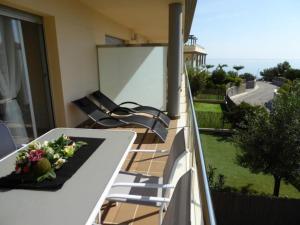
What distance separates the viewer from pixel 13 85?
11.8 feet

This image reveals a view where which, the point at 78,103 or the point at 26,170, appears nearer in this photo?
the point at 26,170

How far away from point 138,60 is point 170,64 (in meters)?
0.81

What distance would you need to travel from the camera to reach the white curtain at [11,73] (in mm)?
3381

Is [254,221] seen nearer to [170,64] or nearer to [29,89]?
[170,64]

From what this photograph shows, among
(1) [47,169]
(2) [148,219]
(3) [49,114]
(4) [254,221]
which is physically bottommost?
(4) [254,221]

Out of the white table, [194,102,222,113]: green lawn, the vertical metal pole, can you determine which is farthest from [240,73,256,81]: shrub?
the white table

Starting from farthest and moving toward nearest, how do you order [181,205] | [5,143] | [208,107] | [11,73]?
[208,107] → [11,73] → [5,143] → [181,205]

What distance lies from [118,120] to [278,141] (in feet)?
20.6

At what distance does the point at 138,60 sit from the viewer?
19.3 feet

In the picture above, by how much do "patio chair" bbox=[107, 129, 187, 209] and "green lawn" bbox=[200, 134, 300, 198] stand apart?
22.2 feet

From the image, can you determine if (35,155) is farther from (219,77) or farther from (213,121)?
(219,77)

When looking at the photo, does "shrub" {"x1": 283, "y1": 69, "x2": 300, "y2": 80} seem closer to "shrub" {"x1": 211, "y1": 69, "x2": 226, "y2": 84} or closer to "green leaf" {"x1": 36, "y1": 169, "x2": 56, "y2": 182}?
"shrub" {"x1": 211, "y1": 69, "x2": 226, "y2": 84}

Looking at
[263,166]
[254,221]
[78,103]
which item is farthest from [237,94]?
[78,103]

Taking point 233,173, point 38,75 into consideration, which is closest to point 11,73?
point 38,75
